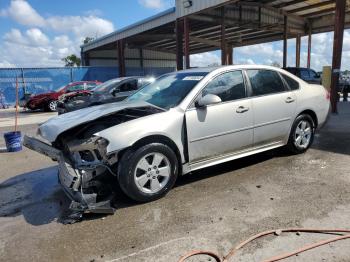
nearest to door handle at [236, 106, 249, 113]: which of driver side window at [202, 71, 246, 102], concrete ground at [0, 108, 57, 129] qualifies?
driver side window at [202, 71, 246, 102]

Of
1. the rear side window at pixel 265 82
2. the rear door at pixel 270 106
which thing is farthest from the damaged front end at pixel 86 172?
the rear side window at pixel 265 82

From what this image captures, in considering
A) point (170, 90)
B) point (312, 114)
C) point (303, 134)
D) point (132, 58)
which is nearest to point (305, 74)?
point (312, 114)

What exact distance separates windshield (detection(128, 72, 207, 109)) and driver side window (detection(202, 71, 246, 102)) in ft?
0.67

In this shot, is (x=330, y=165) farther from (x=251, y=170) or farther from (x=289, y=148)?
(x=251, y=170)

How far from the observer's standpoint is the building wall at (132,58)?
3847 cm

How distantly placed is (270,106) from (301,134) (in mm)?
1034

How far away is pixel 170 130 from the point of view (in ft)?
14.0

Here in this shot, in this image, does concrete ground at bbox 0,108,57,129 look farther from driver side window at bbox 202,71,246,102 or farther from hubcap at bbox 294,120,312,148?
hubcap at bbox 294,120,312,148

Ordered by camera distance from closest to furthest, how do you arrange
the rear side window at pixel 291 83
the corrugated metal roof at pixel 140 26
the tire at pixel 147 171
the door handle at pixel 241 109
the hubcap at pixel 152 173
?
the tire at pixel 147 171 < the hubcap at pixel 152 173 < the door handle at pixel 241 109 < the rear side window at pixel 291 83 < the corrugated metal roof at pixel 140 26

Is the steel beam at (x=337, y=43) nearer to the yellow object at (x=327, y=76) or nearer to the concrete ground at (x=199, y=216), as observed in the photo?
the yellow object at (x=327, y=76)

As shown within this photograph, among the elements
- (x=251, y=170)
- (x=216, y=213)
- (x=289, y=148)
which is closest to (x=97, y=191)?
(x=216, y=213)

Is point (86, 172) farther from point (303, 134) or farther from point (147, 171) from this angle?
point (303, 134)

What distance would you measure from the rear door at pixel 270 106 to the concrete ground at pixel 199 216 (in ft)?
1.65

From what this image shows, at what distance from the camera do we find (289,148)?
588cm
